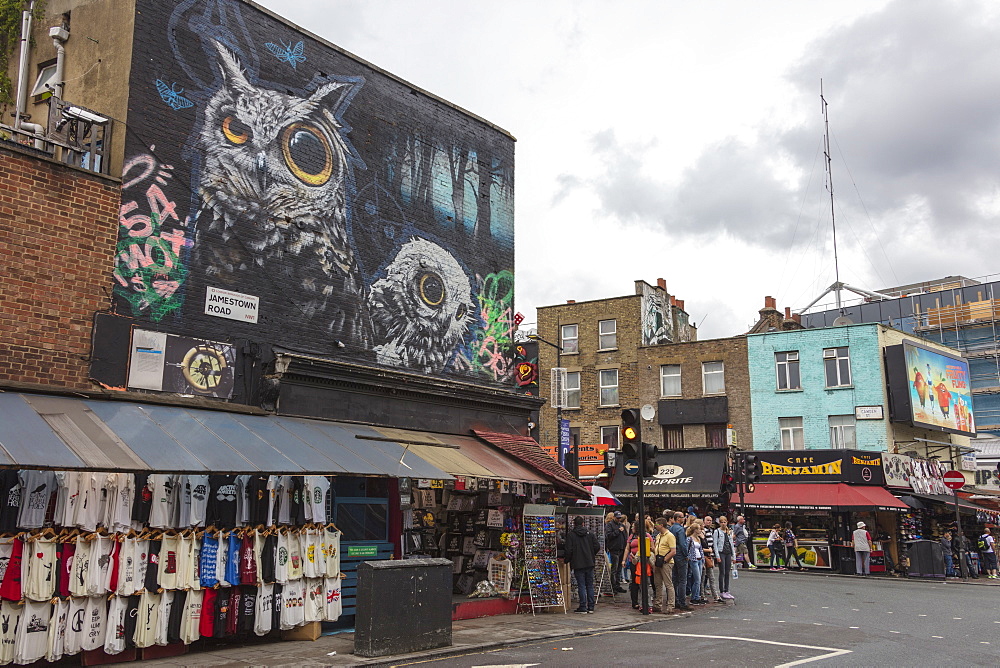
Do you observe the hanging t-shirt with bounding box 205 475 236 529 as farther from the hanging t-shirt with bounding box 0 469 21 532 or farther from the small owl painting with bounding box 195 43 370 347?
the small owl painting with bounding box 195 43 370 347

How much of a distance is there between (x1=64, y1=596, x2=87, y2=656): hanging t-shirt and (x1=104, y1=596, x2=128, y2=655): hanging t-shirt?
0.28 meters

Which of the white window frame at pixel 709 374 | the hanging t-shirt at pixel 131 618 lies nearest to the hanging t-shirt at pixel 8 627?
the hanging t-shirt at pixel 131 618

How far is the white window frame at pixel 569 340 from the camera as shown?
41.3m

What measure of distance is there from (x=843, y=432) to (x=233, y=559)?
29.7 meters

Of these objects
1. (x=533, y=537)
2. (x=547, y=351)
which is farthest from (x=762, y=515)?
(x=533, y=537)

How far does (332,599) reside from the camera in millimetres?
12688

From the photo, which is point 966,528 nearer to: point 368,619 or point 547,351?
point 547,351

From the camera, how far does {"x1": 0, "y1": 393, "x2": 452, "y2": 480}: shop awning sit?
9.34 m

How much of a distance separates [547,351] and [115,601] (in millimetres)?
32704

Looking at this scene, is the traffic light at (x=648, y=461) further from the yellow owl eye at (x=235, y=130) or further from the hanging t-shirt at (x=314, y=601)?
the yellow owl eye at (x=235, y=130)

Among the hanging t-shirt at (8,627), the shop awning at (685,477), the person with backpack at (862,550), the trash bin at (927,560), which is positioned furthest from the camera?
the shop awning at (685,477)

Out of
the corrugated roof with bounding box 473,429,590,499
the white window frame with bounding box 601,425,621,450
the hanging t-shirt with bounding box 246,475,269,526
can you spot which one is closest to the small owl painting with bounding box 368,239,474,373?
the corrugated roof with bounding box 473,429,590,499

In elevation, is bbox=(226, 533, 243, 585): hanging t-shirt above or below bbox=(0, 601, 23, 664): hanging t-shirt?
above

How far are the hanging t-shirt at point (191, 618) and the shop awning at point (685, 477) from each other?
2517cm
